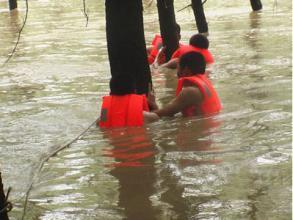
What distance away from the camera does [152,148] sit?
228 inches

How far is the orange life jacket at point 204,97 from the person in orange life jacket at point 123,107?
1.55 ft

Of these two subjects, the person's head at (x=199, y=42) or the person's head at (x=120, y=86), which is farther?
the person's head at (x=199, y=42)

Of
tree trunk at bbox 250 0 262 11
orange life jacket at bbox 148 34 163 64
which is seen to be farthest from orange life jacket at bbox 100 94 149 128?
tree trunk at bbox 250 0 262 11

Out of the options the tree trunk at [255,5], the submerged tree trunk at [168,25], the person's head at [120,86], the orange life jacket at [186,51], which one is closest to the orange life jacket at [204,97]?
the person's head at [120,86]

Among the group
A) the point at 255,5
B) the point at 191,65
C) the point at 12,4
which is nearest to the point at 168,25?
the point at 191,65

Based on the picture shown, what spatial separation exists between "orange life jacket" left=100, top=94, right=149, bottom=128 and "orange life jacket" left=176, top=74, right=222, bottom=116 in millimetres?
550

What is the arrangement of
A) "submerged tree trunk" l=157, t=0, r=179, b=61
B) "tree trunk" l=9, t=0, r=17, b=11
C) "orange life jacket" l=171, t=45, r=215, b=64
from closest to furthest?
"orange life jacket" l=171, t=45, r=215, b=64 < "submerged tree trunk" l=157, t=0, r=179, b=61 < "tree trunk" l=9, t=0, r=17, b=11

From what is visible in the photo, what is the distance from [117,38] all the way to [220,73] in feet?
11.3

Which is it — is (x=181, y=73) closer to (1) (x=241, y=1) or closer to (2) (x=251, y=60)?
(2) (x=251, y=60)

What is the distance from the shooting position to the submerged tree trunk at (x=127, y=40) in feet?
23.4

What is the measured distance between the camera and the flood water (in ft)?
13.8

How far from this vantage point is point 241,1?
2367 centimetres

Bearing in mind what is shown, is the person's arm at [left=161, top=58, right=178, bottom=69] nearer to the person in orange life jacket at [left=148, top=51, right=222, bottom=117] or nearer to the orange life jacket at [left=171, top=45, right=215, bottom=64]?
the orange life jacket at [left=171, top=45, right=215, bottom=64]

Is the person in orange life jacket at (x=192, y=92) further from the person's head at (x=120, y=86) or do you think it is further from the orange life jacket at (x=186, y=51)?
the orange life jacket at (x=186, y=51)
